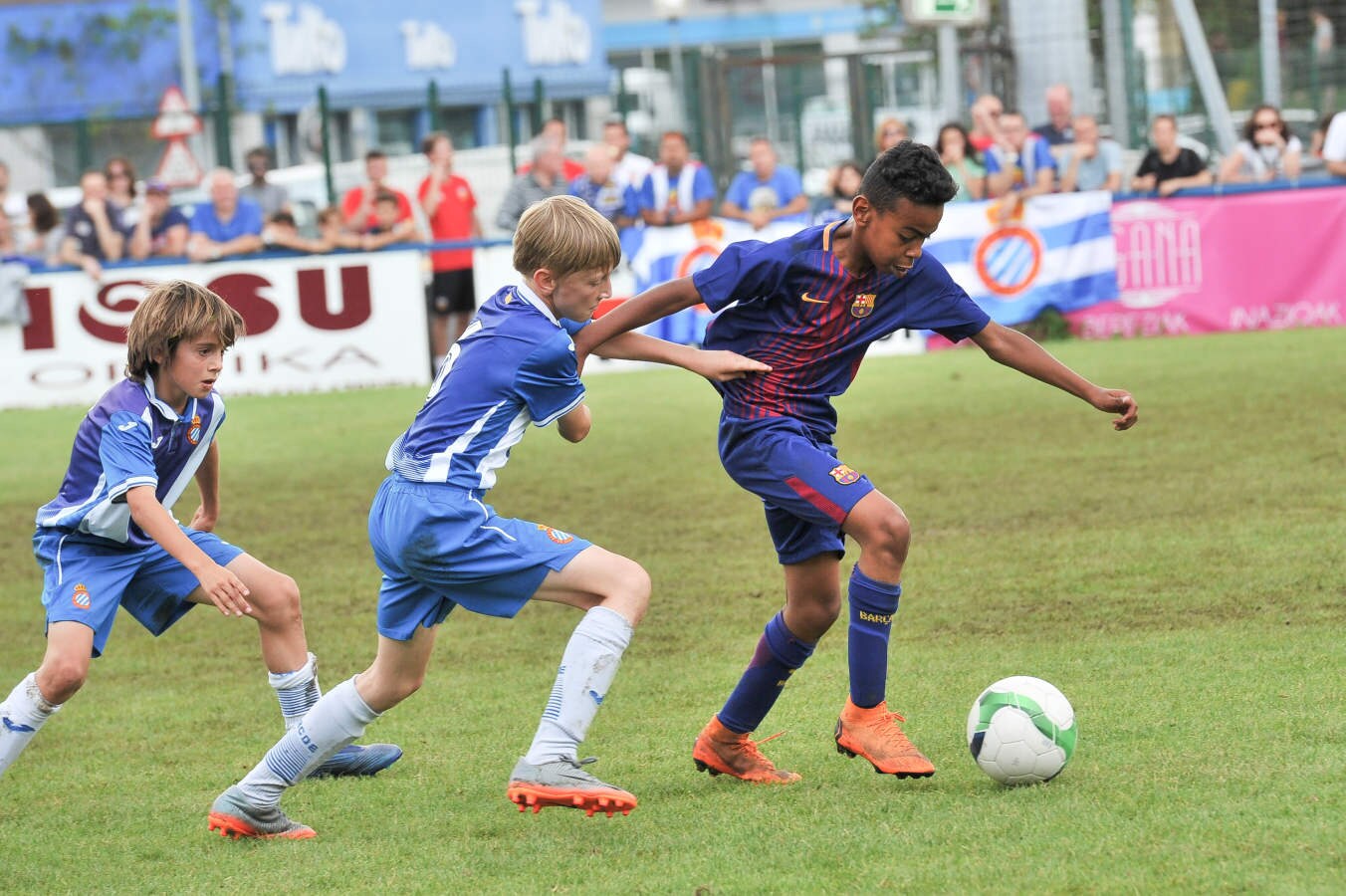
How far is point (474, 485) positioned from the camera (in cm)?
409

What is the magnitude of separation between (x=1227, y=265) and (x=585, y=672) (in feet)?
40.9

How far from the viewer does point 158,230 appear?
15602 millimetres

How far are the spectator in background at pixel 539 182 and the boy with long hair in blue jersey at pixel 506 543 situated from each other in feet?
35.8

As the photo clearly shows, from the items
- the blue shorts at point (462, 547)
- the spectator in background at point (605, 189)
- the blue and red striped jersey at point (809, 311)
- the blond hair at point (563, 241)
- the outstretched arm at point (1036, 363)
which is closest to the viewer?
the blue shorts at point (462, 547)

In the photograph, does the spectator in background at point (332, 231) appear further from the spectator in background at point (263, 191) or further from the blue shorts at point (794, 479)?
the blue shorts at point (794, 479)

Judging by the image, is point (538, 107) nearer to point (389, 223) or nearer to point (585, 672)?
point (389, 223)

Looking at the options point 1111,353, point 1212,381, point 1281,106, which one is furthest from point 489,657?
point 1281,106

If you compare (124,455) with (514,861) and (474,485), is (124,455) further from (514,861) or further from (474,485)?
(514,861)

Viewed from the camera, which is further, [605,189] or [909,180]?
[605,189]

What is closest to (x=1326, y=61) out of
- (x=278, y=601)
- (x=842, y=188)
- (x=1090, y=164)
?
(x=1090, y=164)

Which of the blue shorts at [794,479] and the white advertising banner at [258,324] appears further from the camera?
the white advertising banner at [258,324]

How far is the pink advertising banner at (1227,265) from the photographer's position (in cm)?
1495

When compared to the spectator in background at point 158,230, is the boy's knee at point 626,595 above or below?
below

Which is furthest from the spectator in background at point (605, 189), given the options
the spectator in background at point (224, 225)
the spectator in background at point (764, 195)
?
the spectator in background at point (224, 225)
